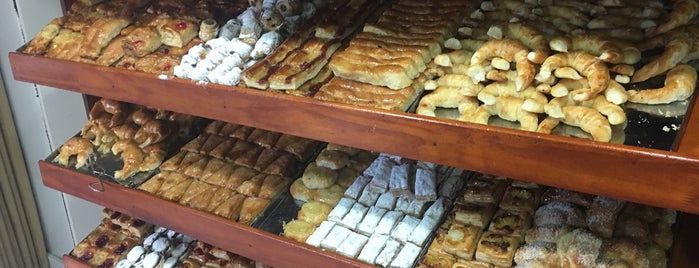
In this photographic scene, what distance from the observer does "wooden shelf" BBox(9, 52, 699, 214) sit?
1.12 meters

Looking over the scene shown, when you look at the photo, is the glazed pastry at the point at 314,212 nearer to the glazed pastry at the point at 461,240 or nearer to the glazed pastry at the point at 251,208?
the glazed pastry at the point at 251,208

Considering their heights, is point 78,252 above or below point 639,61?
below

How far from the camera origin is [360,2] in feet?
6.64

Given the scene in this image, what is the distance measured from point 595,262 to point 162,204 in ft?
4.86

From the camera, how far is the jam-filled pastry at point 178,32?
2.12 metres

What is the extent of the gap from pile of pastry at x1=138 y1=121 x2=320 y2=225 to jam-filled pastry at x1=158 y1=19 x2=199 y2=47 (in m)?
0.51

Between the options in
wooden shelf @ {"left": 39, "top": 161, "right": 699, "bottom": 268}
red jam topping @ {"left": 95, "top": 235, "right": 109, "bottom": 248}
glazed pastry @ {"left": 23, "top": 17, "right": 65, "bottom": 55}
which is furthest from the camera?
red jam topping @ {"left": 95, "top": 235, "right": 109, "bottom": 248}

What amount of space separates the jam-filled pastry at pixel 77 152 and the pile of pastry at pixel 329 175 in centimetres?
99

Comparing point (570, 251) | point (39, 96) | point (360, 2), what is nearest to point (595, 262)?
point (570, 251)

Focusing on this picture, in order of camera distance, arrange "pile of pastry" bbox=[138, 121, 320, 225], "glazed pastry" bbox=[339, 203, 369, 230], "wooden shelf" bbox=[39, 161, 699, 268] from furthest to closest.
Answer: "pile of pastry" bbox=[138, 121, 320, 225] → "glazed pastry" bbox=[339, 203, 369, 230] → "wooden shelf" bbox=[39, 161, 699, 268]

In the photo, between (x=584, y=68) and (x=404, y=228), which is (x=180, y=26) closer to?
(x=404, y=228)

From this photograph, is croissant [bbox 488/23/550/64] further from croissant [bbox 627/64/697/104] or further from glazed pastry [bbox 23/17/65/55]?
glazed pastry [bbox 23/17/65/55]

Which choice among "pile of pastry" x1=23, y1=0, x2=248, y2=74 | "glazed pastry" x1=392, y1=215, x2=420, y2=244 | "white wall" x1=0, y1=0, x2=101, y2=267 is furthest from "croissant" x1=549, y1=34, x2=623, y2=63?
"white wall" x1=0, y1=0, x2=101, y2=267

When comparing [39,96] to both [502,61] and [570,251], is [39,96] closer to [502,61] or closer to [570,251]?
[502,61]
